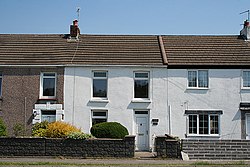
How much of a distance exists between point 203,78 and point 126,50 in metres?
6.02

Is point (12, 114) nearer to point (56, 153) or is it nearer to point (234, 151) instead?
point (56, 153)

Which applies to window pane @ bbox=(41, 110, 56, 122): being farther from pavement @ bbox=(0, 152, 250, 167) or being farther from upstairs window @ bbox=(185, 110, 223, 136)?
upstairs window @ bbox=(185, 110, 223, 136)

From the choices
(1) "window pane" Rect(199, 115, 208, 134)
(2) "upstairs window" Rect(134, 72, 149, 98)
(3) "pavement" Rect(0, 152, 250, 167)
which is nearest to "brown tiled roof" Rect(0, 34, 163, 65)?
(2) "upstairs window" Rect(134, 72, 149, 98)

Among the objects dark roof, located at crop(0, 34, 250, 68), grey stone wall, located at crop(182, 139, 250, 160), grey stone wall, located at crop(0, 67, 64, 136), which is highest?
dark roof, located at crop(0, 34, 250, 68)

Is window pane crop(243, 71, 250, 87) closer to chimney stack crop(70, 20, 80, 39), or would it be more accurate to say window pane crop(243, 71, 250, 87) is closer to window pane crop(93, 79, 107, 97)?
window pane crop(93, 79, 107, 97)

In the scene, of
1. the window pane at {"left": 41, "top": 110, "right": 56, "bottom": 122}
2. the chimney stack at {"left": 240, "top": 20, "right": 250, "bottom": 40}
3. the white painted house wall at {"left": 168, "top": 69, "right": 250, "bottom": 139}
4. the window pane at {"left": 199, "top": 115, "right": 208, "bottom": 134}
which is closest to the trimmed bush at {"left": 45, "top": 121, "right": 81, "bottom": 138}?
the window pane at {"left": 41, "top": 110, "right": 56, "bottom": 122}

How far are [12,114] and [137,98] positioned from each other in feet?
28.2

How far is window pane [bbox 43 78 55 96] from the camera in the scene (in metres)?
23.8

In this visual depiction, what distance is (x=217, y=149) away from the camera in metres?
18.3

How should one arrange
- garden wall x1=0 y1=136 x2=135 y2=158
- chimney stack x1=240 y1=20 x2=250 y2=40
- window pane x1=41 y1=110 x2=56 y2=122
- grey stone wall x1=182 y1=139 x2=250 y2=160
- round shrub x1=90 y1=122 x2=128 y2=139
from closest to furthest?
garden wall x1=0 y1=136 x2=135 y2=158 → grey stone wall x1=182 y1=139 x2=250 y2=160 → round shrub x1=90 y1=122 x2=128 y2=139 → window pane x1=41 y1=110 x2=56 y2=122 → chimney stack x1=240 y1=20 x2=250 y2=40

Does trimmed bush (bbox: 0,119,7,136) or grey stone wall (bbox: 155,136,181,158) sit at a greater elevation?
trimmed bush (bbox: 0,119,7,136)

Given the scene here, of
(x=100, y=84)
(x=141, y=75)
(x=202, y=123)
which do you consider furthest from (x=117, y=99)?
(x=202, y=123)

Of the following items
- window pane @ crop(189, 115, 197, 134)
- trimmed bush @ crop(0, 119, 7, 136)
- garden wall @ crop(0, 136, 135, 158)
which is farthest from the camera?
window pane @ crop(189, 115, 197, 134)

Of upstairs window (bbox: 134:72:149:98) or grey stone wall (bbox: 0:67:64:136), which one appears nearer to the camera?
grey stone wall (bbox: 0:67:64:136)
